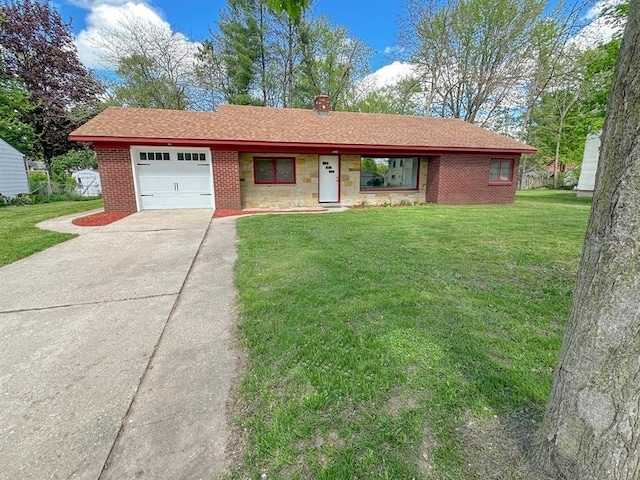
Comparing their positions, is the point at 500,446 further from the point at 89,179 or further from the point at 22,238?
the point at 89,179

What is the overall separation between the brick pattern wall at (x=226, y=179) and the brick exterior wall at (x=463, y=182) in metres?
7.88

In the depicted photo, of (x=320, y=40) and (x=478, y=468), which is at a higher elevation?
(x=320, y=40)

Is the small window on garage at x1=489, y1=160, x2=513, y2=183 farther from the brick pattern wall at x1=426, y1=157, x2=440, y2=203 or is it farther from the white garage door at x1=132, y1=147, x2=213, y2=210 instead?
the white garage door at x1=132, y1=147, x2=213, y2=210

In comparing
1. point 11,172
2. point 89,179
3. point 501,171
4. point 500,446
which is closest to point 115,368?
point 500,446

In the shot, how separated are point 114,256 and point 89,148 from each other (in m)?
Answer: 23.7

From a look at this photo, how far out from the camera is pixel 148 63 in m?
20.8

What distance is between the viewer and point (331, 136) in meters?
11.8

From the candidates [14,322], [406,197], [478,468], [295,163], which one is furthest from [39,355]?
[406,197]

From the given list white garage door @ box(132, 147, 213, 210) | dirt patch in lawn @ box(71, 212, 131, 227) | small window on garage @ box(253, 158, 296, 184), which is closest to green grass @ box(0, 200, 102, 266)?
dirt patch in lawn @ box(71, 212, 131, 227)

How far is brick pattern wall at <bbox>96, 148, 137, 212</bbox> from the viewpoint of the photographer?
959cm

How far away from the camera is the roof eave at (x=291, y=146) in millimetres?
9352

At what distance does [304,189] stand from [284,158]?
1.39 m

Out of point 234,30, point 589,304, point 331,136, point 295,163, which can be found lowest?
point 589,304

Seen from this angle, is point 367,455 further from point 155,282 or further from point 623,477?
point 155,282
